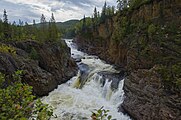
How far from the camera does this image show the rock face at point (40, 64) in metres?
21.9

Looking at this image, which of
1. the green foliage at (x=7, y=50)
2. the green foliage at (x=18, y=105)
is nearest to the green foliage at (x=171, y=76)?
the green foliage at (x=18, y=105)

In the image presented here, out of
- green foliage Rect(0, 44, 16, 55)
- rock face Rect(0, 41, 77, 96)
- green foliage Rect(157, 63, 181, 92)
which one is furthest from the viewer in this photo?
green foliage Rect(0, 44, 16, 55)

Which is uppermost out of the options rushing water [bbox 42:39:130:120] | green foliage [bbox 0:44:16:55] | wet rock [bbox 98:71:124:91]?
green foliage [bbox 0:44:16:55]

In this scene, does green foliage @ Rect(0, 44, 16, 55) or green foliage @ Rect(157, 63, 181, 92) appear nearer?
green foliage @ Rect(157, 63, 181, 92)

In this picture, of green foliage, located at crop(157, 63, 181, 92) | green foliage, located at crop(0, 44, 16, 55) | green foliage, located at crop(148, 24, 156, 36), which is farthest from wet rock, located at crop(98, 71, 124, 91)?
→ green foliage, located at crop(0, 44, 16, 55)

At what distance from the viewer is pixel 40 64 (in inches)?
1088

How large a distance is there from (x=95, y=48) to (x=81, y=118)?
35938mm

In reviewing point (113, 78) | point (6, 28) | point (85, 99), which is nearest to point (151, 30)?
point (113, 78)

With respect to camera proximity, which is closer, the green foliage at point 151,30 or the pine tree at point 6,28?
the green foliage at point 151,30

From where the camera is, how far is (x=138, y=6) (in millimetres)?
32906

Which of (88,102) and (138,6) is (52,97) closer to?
(88,102)

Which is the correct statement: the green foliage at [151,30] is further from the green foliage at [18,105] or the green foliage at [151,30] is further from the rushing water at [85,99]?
the green foliage at [18,105]

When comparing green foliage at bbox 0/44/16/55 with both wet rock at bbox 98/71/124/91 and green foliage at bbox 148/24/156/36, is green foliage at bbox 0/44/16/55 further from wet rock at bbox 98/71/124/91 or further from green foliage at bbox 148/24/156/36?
green foliage at bbox 148/24/156/36

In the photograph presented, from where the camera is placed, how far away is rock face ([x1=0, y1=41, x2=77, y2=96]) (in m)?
21.9
